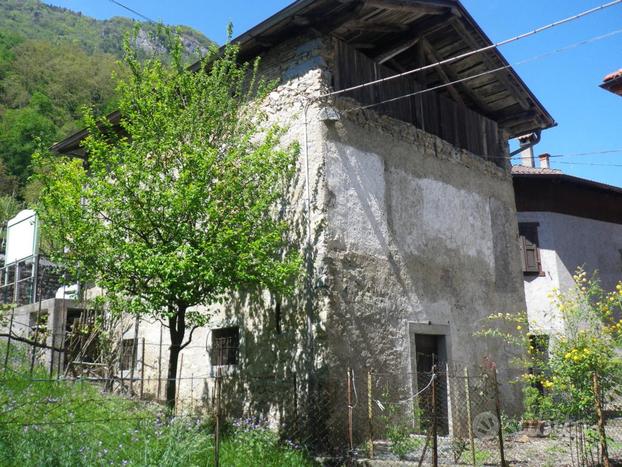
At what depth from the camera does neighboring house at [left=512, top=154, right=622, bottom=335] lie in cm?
1680

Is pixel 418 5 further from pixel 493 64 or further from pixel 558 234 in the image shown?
pixel 558 234

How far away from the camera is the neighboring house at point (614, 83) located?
30.8 feet

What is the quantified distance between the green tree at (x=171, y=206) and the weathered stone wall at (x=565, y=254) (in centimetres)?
1015

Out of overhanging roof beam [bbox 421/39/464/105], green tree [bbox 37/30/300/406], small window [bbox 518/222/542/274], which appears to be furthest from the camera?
small window [bbox 518/222/542/274]

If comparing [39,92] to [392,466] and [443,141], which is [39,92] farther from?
[392,466]

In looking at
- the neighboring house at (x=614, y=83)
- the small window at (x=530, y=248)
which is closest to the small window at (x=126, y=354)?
the neighboring house at (x=614, y=83)

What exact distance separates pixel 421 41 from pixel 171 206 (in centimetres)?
604

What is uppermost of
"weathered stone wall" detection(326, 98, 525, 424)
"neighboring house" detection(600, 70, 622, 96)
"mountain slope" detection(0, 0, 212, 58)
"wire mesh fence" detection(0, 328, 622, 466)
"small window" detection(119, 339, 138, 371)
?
"mountain slope" detection(0, 0, 212, 58)

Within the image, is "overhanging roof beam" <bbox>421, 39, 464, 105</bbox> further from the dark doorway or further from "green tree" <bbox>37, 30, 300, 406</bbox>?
the dark doorway

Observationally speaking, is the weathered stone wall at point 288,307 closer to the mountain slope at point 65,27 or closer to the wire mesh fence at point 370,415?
the wire mesh fence at point 370,415

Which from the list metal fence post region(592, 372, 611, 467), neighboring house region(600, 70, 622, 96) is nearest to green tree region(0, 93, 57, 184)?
neighboring house region(600, 70, 622, 96)

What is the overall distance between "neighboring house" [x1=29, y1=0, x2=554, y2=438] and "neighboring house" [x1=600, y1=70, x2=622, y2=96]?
8.92 ft

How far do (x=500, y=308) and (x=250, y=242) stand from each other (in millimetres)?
6047

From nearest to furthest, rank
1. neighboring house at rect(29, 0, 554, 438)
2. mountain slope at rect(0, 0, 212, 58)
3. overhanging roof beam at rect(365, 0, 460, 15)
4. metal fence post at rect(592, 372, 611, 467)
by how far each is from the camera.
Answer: metal fence post at rect(592, 372, 611, 467)
neighboring house at rect(29, 0, 554, 438)
overhanging roof beam at rect(365, 0, 460, 15)
mountain slope at rect(0, 0, 212, 58)
